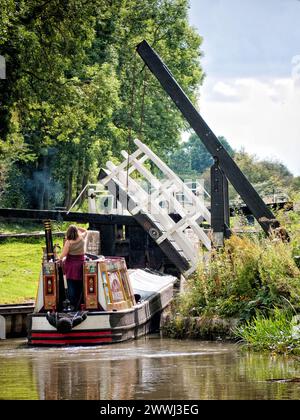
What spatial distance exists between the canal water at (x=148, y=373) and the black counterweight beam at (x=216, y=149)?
534 centimetres

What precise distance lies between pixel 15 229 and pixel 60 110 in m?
15.2

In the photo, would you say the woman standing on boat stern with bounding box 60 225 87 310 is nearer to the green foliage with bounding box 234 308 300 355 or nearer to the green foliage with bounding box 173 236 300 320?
the green foliage with bounding box 173 236 300 320

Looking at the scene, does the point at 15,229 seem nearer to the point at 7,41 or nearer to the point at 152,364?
the point at 7,41

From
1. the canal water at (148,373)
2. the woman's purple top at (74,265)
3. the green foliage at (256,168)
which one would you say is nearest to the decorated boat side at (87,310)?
the woman's purple top at (74,265)

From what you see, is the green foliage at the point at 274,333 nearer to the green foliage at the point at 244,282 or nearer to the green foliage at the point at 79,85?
the green foliage at the point at 244,282

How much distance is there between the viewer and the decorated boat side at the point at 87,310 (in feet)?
71.2

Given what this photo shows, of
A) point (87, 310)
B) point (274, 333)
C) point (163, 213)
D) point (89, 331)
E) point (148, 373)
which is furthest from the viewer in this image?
point (163, 213)

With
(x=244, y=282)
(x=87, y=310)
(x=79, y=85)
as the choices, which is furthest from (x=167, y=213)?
(x=244, y=282)

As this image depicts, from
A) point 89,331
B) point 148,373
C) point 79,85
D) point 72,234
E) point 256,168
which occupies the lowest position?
point 148,373

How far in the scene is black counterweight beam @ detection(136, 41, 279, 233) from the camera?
1016 inches

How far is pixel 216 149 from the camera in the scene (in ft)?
87.7

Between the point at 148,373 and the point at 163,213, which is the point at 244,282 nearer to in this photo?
the point at 148,373

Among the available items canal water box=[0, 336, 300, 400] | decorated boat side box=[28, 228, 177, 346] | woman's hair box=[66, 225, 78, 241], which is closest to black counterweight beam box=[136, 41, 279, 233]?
decorated boat side box=[28, 228, 177, 346]

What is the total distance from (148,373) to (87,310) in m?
6.52
